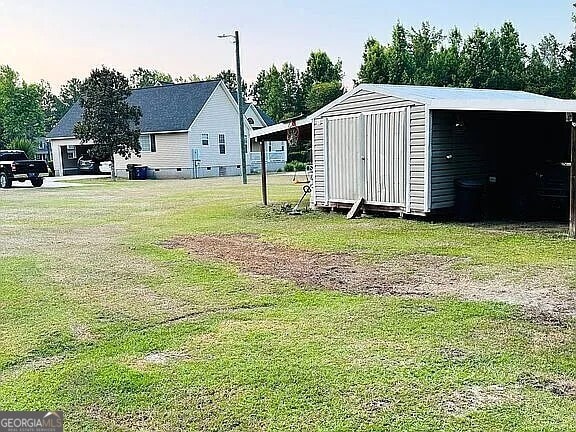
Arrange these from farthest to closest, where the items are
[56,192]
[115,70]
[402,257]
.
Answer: [115,70] → [56,192] → [402,257]

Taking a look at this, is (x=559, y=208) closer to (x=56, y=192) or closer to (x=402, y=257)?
(x=402, y=257)

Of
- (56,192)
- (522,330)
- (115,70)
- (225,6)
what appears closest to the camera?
(522,330)

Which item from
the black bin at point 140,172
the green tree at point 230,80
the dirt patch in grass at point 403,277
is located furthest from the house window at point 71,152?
the dirt patch in grass at point 403,277

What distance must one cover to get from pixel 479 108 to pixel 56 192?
625 inches

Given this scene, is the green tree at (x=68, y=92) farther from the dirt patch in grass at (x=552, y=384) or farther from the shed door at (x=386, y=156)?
the dirt patch in grass at (x=552, y=384)

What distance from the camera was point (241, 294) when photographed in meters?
5.96

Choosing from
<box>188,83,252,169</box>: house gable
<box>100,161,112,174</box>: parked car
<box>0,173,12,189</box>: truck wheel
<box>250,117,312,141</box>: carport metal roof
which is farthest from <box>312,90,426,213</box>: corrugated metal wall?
<box>100,161,112,174</box>: parked car

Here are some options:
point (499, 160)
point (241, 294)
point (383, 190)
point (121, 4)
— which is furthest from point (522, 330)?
point (121, 4)

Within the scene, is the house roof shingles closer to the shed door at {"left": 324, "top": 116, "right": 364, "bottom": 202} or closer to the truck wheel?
the truck wheel

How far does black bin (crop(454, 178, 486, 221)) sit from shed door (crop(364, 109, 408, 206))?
98 centimetres

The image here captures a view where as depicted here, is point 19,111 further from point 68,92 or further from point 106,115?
point 106,115

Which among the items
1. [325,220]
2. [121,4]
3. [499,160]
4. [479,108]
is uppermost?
[121,4]

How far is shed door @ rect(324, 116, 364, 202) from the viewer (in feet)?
40.2

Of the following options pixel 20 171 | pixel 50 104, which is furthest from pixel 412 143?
pixel 50 104
